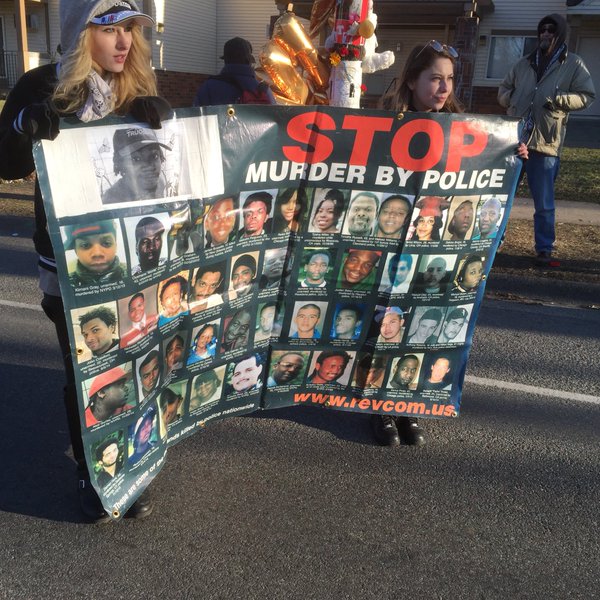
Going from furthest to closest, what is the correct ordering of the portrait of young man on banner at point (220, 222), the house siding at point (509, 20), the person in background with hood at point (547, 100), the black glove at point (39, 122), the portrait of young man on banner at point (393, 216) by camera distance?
1. the house siding at point (509, 20)
2. the person in background with hood at point (547, 100)
3. the portrait of young man on banner at point (393, 216)
4. the portrait of young man on banner at point (220, 222)
5. the black glove at point (39, 122)

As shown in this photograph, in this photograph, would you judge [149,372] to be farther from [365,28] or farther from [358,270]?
[365,28]

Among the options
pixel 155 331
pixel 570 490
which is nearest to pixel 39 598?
pixel 155 331

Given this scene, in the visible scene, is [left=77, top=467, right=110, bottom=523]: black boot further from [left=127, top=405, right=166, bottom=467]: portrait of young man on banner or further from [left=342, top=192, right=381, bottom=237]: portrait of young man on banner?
[left=342, top=192, right=381, bottom=237]: portrait of young man on banner

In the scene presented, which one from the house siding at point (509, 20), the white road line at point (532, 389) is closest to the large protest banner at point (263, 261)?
the white road line at point (532, 389)

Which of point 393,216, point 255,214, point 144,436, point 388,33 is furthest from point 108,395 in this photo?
point 388,33

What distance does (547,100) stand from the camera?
6.40 m

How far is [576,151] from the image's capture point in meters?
14.2

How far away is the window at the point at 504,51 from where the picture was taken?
68.2ft

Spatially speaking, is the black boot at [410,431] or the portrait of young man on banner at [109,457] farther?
the black boot at [410,431]

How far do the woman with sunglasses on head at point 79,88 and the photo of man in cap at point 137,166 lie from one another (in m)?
0.07

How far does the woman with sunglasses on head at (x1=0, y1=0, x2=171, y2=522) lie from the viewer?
231cm

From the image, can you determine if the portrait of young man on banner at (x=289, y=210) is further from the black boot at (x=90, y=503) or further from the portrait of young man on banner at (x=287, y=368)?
the black boot at (x=90, y=503)

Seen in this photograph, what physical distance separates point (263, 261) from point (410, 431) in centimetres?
122

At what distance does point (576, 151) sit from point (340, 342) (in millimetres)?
12680
